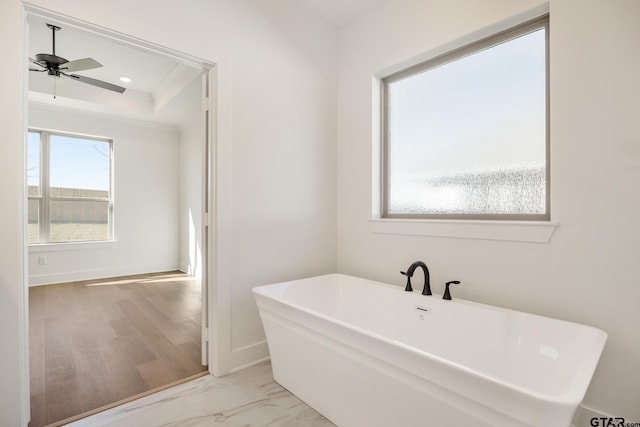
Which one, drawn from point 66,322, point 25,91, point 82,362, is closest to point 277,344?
point 82,362

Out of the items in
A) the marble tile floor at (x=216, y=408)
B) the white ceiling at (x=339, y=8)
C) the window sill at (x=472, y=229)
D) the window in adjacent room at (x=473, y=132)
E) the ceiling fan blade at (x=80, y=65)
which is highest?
the white ceiling at (x=339, y=8)

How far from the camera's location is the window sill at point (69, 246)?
4.60 meters

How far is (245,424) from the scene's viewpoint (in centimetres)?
165

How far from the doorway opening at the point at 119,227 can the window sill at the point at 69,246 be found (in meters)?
0.01

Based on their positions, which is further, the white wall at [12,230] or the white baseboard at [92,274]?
the white baseboard at [92,274]

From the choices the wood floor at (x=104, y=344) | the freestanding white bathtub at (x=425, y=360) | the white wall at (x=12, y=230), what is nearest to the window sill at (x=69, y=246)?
the wood floor at (x=104, y=344)

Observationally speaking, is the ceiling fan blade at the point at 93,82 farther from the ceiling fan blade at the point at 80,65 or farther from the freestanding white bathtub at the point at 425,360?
the freestanding white bathtub at the point at 425,360

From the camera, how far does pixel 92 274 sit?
16.6 ft

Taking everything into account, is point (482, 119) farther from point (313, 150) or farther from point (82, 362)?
point (82, 362)

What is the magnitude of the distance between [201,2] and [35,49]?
283 cm

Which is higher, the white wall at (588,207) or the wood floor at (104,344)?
the white wall at (588,207)

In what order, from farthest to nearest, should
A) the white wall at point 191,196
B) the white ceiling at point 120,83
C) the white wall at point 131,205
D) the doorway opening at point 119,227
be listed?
the white wall at point 191,196 → the white wall at point 131,205 → the white ceiling at point 120,83 → the doorway opening at point 119,227

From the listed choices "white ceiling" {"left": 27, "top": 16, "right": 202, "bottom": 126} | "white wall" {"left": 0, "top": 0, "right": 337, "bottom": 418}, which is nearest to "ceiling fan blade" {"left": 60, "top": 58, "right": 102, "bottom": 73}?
"white ceiling" {"left": 27, "top": 16, "right": 202, "bottom": 126}

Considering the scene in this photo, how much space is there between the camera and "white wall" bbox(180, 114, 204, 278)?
5281mm
